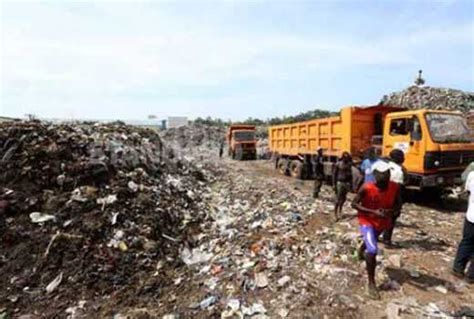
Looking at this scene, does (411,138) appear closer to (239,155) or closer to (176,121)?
(239,155)

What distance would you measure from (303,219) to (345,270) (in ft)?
8.38

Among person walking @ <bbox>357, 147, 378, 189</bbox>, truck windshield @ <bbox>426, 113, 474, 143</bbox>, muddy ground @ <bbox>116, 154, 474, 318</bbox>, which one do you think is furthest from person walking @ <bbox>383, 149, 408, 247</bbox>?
truck windshield @ <bbox>426, 113, 474, 143</bbox>

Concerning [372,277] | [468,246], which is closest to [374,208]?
[372,277]

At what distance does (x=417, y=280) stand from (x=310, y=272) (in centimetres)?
129

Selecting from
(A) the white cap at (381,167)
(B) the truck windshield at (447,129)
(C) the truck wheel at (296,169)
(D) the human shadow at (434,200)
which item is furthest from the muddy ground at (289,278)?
(C) the truck wheel at (296,169)

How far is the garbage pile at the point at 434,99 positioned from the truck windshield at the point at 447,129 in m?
9.30

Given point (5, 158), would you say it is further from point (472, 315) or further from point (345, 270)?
point (472, 315)

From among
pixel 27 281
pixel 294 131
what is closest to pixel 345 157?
pixel 27 281

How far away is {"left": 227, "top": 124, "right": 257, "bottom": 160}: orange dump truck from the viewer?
25656 mm

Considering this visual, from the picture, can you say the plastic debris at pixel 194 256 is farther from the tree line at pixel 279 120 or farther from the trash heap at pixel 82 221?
the tree line at pixel 279 120

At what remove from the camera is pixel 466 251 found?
5074 millimetres

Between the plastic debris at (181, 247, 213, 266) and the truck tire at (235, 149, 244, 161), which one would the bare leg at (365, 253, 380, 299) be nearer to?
the plastic debris at (181, 247, 213, 266)

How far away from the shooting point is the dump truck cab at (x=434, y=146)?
901 centimetres

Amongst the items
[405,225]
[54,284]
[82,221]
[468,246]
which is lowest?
[54,284]
